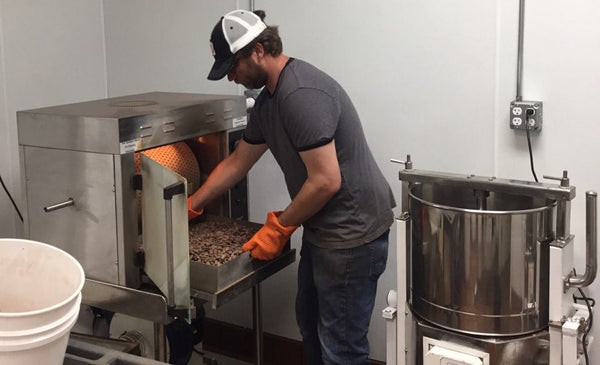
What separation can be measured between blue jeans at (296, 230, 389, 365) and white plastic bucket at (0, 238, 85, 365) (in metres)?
1.02

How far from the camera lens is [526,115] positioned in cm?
225

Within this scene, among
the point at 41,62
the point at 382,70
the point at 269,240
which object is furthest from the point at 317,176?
the point at 41,62

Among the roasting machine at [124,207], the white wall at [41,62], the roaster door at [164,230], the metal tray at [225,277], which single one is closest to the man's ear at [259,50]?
the roasting machine at [124,207]

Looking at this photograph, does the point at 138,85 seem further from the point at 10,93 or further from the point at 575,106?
the point at 575,106

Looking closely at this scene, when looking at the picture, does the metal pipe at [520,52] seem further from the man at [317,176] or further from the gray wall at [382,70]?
Result: the man at [317,176]

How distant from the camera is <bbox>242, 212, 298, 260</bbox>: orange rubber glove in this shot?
212 centimetres

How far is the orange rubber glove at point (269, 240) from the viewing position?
6.95 ft

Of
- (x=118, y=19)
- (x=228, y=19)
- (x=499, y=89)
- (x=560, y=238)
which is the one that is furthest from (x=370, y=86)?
(x=118, y=19)

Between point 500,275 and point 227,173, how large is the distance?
3.08 ft

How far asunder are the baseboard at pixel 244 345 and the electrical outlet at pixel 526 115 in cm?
130

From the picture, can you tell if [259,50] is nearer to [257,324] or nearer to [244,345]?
[257,324]

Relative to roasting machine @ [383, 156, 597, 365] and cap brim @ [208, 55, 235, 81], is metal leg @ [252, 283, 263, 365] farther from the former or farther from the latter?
cap brim @ [208, 55, 235, 81]

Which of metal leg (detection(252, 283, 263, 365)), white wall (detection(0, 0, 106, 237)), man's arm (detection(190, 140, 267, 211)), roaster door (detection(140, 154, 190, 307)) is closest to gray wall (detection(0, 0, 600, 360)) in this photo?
white wall (detection(0, 0, 106, 237))

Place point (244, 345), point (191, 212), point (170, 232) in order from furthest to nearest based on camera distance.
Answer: point (244, 345), point (191, 212), point (170, 232)
